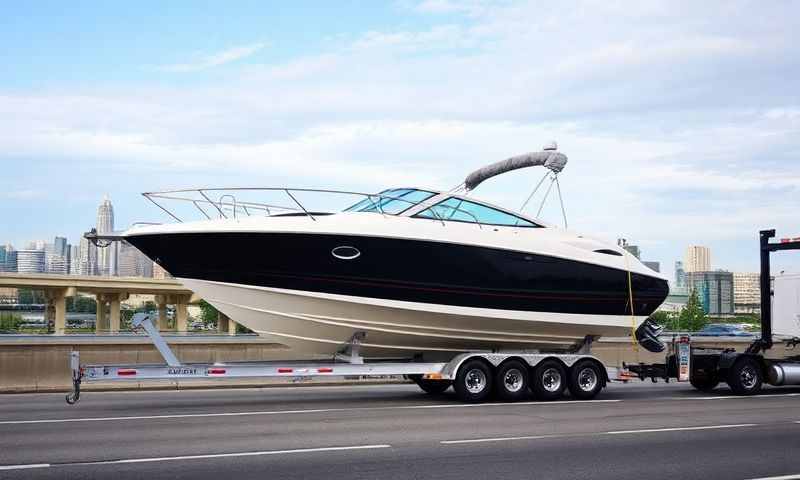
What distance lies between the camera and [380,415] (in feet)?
40.8

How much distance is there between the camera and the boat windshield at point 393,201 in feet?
47.5

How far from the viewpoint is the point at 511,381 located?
48.2ft

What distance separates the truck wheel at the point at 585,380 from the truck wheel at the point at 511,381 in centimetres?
100

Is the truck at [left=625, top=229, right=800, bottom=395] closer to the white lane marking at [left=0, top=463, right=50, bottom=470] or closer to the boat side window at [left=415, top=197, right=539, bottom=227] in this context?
the boat side window at [left=415, top=197, right=539, bottom=227]

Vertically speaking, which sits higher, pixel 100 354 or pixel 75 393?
pixel 100 354

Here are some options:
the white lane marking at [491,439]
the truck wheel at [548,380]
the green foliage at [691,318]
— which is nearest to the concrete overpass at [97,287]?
the green foliage at [691,318]

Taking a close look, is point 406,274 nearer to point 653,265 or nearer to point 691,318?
point 653,265

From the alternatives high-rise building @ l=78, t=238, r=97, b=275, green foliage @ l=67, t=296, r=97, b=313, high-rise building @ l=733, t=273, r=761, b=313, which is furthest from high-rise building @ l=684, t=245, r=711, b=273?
high-rise building @ l=78, t=238, r=97, b=275

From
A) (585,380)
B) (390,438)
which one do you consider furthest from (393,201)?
(390,438)

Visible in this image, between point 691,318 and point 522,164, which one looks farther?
point 691,318

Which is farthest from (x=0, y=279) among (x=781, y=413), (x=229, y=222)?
(x=781, y=413)

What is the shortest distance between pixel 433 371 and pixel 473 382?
725 mm

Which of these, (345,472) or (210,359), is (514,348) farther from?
(345,472)

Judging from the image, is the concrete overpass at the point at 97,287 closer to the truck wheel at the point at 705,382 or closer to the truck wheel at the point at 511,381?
the truck wheel at the point at 705,382
